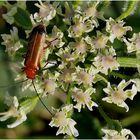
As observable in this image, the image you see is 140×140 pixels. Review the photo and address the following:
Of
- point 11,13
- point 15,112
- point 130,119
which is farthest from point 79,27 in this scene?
point 130,119

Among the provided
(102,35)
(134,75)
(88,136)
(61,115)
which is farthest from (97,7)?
(88,136)

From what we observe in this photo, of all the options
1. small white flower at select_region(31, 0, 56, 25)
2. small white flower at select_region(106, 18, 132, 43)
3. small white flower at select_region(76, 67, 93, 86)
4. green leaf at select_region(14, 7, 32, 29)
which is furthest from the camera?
green leaf at select_region(14, 7, 32, 29)

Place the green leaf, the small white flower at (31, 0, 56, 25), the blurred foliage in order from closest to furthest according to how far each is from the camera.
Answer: the small white flower at (31, 0, 56, 25), the green leaf, the blurred foliage

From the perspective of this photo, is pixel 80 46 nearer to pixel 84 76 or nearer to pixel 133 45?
pixel 84 76

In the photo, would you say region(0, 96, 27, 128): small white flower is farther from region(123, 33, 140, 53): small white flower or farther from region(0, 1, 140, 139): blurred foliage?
region(123, 33, 140, 53): small white flower

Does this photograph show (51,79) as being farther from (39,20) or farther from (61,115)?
(39,20)

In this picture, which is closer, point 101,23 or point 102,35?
point 102,35

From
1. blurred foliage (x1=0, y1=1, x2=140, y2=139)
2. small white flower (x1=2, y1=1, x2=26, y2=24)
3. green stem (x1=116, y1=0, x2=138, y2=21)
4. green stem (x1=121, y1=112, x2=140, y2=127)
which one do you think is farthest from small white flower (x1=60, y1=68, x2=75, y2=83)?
green stem (x1=121, y1=112, x2=140, y2=127)
